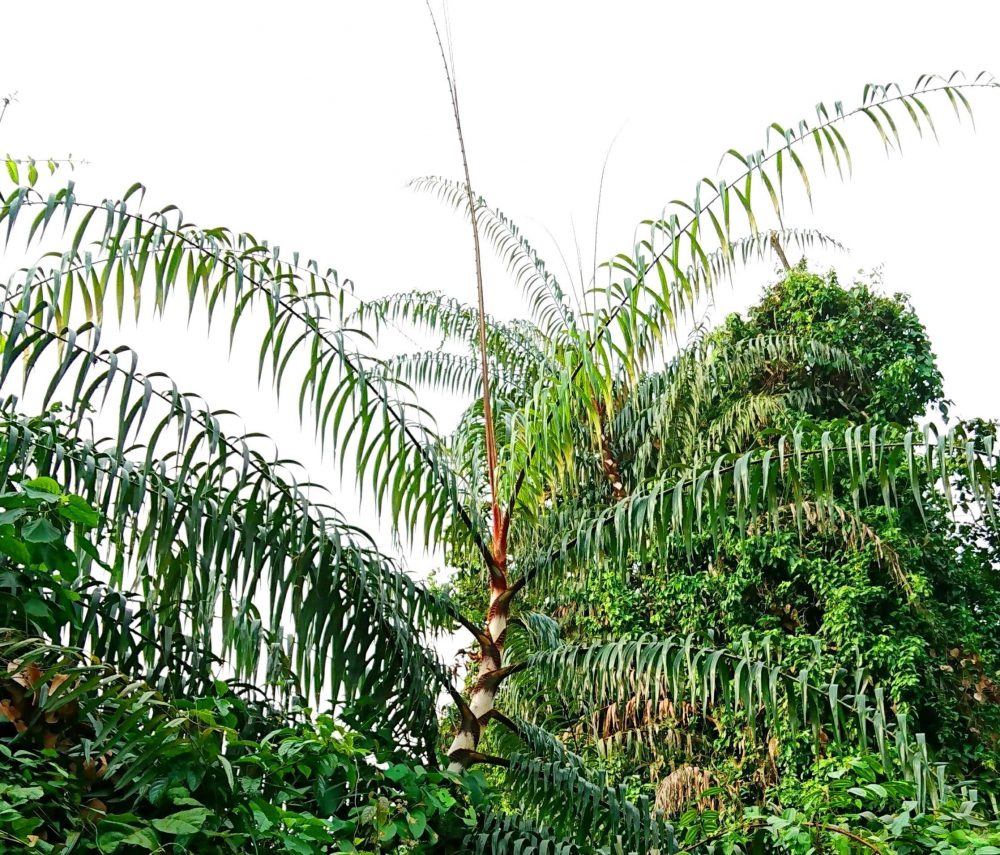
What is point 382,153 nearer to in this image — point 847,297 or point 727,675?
point 847,297

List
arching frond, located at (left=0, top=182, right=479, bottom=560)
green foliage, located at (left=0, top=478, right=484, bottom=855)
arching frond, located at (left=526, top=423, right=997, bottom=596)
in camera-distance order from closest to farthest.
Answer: green foliage, located at (left=0, top=478, right=484, bottom=855), arching frond, located at (left=526, top=423, right=997, bottom=596), arching frond, located at (left=0, top=182, right=479, bottom=560)

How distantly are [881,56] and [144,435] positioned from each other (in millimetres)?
12003

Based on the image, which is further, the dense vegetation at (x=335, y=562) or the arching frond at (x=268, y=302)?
the arching frond at (x=268, y=302)

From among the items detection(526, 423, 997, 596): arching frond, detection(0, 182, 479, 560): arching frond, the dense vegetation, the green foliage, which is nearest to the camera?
the green foliage

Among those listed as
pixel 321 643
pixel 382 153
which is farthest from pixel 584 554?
pixel 382 153

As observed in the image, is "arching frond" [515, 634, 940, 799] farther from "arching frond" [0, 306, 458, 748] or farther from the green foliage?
the green foliage

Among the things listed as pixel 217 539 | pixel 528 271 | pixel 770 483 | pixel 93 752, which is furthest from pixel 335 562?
pixel 528 271

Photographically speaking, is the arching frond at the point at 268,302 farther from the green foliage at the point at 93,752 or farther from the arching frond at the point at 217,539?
the green foliage at the point at 93,752

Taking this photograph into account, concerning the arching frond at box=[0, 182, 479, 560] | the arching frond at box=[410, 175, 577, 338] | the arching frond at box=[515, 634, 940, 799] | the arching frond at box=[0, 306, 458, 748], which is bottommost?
the arching frond at box=[515, 634, 940, 799]

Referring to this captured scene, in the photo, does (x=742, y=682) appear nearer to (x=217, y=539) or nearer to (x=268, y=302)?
(x=217, y=539)

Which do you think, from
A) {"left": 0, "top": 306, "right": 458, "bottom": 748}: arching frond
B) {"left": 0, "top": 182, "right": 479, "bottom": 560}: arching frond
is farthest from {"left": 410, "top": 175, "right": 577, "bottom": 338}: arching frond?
{"left": 0, "top": 306, "right": 458, "bottom": 748}: arching frond

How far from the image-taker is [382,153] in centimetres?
1324

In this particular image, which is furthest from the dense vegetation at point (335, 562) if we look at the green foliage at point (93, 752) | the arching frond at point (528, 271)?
the arching frond at point (528, 271)

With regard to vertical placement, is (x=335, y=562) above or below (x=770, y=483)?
below
